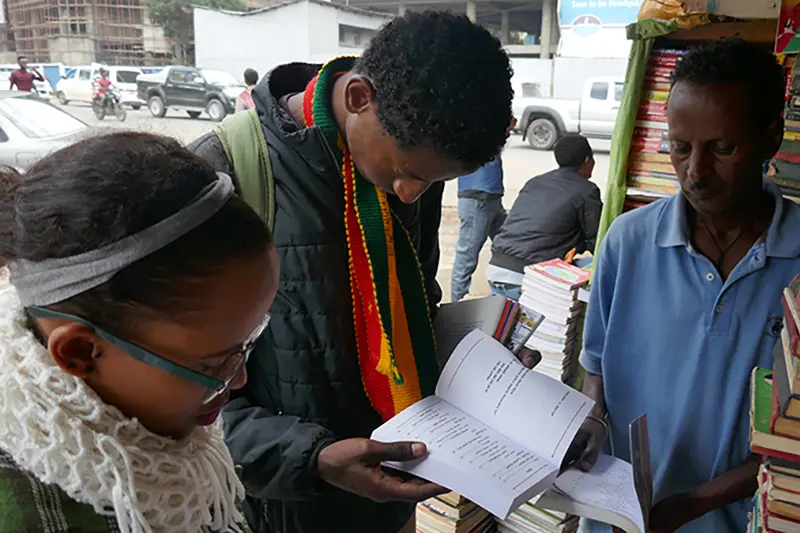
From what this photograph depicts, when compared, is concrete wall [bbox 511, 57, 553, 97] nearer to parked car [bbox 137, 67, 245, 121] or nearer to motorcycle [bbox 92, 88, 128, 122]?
parked car [bbox 137, 67, 245, 121]

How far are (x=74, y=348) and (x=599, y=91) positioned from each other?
34.3ft

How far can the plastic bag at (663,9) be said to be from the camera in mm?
1624

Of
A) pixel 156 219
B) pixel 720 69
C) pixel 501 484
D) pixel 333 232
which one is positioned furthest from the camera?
pixel 720 69

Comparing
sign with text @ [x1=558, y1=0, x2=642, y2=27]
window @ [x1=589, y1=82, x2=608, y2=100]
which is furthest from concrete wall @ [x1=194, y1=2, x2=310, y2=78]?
window @ [x1=589, y1=82, x2=608, y2=100]

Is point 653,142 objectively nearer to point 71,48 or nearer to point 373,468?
point 373,468

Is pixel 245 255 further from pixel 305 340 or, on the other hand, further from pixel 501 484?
pixel 501 484

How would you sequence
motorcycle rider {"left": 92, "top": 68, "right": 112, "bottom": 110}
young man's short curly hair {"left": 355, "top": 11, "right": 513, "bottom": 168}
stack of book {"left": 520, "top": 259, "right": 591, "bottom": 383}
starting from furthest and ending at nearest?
motorcycle rider {"left": 92, "top": 68, "right": 112, "bottom": 110}
stack of book {"left": 520, "top": 259, "right": 591, "bottom": 383}
young man's short curly hair {"left": 355, "top": 11, "right": 513, "bottom": 168}

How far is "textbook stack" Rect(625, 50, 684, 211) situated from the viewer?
5.76 feet

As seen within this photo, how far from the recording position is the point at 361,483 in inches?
39.0

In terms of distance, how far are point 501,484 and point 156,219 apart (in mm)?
641

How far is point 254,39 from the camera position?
1230 centimetres

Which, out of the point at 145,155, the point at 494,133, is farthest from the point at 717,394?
the point at 145,155

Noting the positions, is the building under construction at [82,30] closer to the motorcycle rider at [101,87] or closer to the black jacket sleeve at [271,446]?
the motorcycle rider at [101,87]

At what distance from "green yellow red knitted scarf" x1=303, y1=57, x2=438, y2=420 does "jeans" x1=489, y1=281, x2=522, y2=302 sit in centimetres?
238
